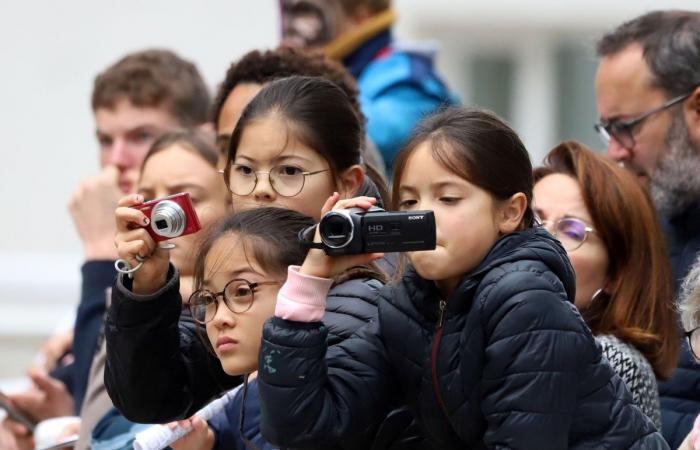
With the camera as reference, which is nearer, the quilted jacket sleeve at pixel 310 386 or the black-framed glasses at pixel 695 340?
the quilted jacket sleeve at pixel 310 386

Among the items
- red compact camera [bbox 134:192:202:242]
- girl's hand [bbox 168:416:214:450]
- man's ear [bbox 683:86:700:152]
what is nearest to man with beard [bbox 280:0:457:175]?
man's ear [bbox 683:86:700:152]

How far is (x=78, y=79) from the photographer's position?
8484mm

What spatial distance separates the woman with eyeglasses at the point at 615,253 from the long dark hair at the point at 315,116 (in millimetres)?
541

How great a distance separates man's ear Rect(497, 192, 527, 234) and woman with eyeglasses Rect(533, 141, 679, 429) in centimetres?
70

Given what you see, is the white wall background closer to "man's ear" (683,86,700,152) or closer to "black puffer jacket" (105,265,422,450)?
"man's ear" (683,86,700,152)

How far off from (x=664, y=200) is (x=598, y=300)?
51 cm

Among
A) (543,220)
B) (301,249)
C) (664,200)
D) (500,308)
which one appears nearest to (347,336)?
(301,249)

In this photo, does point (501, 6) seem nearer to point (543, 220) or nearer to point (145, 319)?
point (543, 220)

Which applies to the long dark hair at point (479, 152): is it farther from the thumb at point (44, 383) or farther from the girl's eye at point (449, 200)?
the thumb at point (44, 383)

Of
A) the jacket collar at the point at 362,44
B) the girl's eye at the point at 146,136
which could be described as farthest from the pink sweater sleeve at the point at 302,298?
the jacket collar at the point at 362,44

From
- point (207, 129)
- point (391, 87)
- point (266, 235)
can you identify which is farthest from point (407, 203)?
point (391, 87)

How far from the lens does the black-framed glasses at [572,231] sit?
3.41 metres

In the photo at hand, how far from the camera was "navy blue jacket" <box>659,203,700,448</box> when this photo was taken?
3.41m

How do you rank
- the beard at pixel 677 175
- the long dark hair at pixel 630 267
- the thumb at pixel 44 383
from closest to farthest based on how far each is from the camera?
the long dark hair at pixel 630 267
the beard at pixel 677 175
the thumb at pixel 44 383
